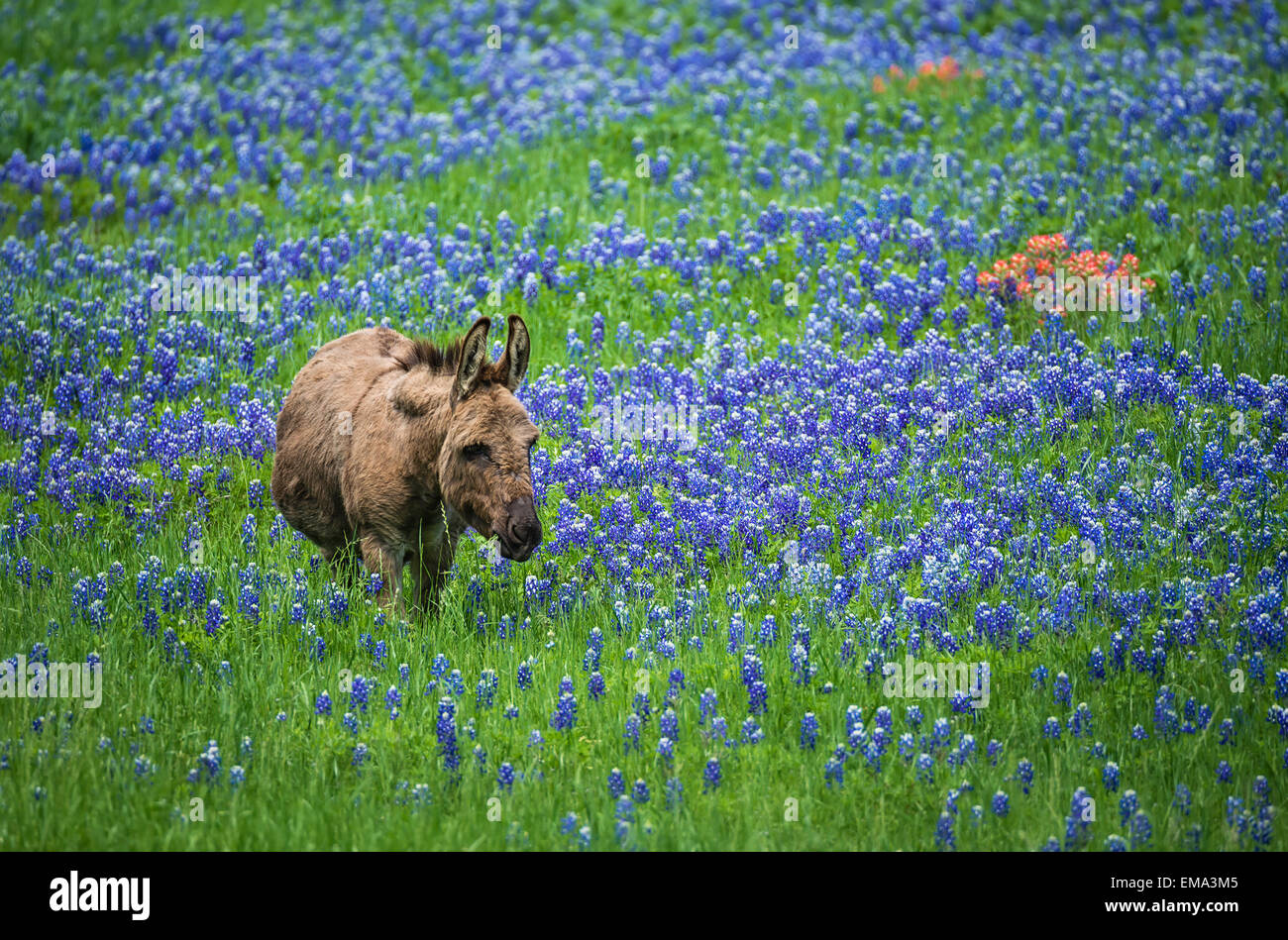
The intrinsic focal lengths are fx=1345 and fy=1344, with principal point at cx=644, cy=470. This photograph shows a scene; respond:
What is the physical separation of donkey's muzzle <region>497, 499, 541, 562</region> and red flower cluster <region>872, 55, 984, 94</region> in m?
13.6

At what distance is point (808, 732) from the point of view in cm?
718

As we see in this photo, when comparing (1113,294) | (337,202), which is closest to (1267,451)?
(1113,294)

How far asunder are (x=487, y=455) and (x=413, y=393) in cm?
92

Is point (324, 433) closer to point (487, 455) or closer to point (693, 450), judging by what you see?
point (487, 455)

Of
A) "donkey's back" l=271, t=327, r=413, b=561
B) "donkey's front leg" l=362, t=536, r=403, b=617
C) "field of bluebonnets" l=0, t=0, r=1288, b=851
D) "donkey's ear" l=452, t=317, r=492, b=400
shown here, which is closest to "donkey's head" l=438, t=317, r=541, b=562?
"donkey's ear" l=452, t=317, r=492, b=400

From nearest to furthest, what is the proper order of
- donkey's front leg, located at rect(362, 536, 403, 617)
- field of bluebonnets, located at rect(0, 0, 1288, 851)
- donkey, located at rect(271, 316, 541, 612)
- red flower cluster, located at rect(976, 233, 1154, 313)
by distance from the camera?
field of bluebonnets, located at rect(0, 0, 1288, 851), donkey, located at rect(271, 316, 541, 612), donkey's front leg, located at rect(362, 536, 403, 617), red flower cluster, located at rect(976, 233, 1154, 313)

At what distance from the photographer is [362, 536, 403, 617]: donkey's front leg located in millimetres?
8125

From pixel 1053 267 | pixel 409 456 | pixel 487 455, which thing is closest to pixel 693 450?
pixel 409 456

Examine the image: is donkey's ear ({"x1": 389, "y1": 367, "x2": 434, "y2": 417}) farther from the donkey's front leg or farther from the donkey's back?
the donkey's front leg

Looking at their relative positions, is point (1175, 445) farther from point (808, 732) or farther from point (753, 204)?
point (753, 204)

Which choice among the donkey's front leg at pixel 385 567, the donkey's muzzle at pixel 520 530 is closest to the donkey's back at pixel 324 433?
the donkey's front leg at pixel 385 567

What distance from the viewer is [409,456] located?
812cm

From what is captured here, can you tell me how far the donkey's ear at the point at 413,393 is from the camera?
27.0ft

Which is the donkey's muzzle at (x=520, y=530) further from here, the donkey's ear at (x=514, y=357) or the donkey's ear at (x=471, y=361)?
the donkey's ear at (x=514, y=357)
